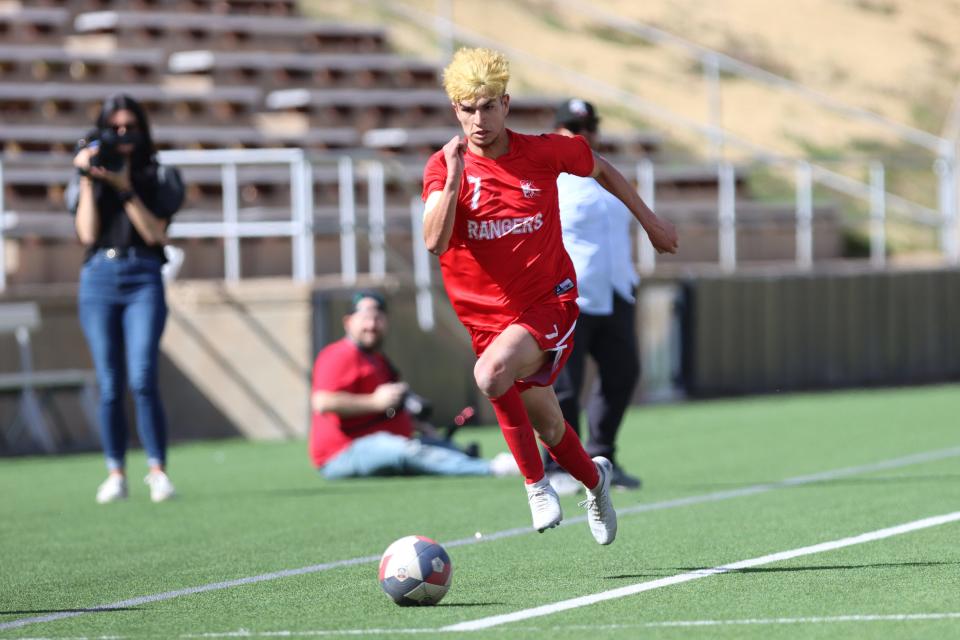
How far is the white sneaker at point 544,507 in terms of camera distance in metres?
6.05

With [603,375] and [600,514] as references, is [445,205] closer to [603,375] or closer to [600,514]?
[600,514]

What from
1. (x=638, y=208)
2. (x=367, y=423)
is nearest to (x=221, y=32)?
(x=367, y=423)

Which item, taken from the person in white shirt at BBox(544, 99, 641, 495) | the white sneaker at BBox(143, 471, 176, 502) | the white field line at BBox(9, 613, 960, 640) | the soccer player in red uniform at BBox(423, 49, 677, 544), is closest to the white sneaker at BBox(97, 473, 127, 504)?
the white sneaker at BBox(143, 471, 176, 502)

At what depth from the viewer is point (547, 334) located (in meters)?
6.13

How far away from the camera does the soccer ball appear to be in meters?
5.33

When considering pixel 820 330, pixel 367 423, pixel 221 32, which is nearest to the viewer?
pixel 367 423

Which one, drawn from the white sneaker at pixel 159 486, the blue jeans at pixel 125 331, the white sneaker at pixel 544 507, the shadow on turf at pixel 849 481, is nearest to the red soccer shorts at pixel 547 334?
the white sneaker at pixel 544 507

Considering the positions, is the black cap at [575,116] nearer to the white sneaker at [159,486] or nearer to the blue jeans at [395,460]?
the blue jeans at [395,460]

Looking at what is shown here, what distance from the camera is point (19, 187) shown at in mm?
19281

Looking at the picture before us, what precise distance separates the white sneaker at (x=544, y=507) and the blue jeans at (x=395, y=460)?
415 centimetres

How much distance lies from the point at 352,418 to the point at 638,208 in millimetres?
4354

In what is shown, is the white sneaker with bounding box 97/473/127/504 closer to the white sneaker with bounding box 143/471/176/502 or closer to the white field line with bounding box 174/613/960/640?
the white sneaker with bounding box 143/471/176/502

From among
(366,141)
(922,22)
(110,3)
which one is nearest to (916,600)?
(366,141)

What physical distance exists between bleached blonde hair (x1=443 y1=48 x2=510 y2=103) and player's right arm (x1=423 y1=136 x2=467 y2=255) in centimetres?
16
